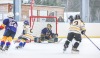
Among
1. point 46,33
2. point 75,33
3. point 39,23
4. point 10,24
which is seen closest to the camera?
point 75,33

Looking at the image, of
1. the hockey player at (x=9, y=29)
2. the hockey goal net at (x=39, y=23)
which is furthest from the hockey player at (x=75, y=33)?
the hockey goal net at (x=39, y=23)

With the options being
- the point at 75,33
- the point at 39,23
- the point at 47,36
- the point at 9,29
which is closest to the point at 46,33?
the point at 47,36

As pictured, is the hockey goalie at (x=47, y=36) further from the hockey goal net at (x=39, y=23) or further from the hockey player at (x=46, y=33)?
the hockey goal net at (x=39, y=23)

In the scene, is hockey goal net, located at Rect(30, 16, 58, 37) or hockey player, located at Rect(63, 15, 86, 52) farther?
hockey goal net, located at Rect(30, 16, 58, 37)

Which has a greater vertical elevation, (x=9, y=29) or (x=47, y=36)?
(x=9, y=29)

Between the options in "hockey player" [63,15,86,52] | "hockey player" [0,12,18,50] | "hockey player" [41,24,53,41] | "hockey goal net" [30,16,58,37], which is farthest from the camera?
"hockey goal net" [30,16,58,37]

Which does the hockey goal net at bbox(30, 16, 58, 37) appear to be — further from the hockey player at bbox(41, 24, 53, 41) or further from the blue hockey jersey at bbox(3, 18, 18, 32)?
the blue hockey jersey at bbox(3, 18, 18, 32)

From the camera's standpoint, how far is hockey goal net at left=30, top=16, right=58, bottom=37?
13.9 meters

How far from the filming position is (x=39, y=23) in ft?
46.4

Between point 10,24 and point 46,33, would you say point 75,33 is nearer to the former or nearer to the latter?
point 10,24

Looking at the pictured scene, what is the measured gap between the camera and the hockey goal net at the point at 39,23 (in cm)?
1388

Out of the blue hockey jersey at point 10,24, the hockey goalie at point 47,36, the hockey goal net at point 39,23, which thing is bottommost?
the hockey goalie at point 47,36

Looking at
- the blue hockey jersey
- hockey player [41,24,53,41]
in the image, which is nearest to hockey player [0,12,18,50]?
the blue hockey jersey

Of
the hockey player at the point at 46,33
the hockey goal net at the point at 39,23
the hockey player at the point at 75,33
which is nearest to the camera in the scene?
the hockey player at the point at 75,33
